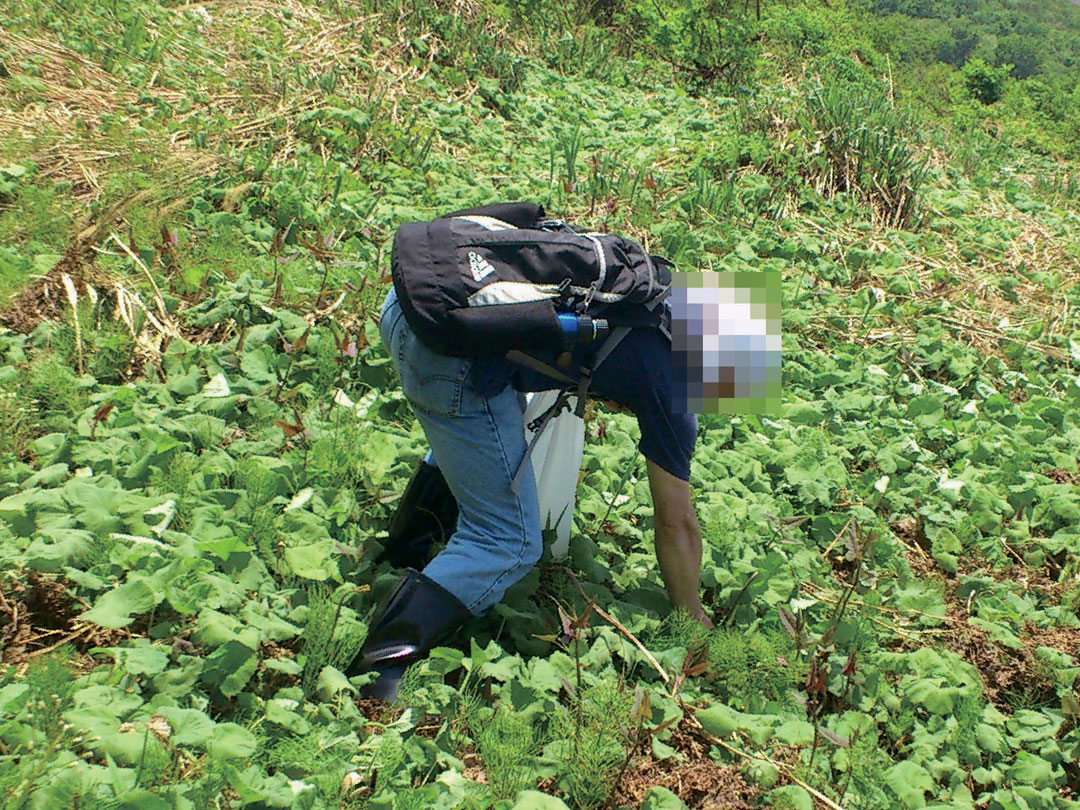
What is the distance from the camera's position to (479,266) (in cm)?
230

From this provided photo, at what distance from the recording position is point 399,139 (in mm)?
5852

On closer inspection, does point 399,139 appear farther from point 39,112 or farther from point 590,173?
point 39,112

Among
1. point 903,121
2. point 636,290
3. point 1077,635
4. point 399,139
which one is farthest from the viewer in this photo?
point 903,121

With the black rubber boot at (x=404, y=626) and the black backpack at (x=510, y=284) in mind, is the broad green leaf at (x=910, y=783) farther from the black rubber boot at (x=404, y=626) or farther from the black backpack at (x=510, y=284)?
the black backpack at (x=510, y=284)

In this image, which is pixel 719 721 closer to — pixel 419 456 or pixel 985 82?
pixel 419 456

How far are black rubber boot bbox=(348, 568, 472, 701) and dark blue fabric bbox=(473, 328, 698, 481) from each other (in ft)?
1.77

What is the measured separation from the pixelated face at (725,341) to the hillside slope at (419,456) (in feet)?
2.20

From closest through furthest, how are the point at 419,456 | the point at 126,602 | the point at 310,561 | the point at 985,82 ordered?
the point at 126,602 < the point at 310,561 < the point at 419,456 < the point at 985,82

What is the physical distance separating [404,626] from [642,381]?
88 cm

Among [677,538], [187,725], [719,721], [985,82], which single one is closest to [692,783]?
[719,721]

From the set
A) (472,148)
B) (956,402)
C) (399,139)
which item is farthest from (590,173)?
(956,402)

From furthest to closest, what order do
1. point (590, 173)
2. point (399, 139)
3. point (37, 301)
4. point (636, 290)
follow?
1. point (590, 173)
2. point (399, 139)
3. point (37, 301)
4. point (636, 290)

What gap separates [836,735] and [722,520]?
0.93 metres

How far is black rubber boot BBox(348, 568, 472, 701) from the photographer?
2461mm
